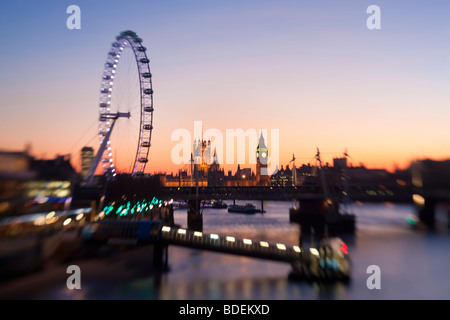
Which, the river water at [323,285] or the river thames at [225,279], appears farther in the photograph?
the river water at [323,285]

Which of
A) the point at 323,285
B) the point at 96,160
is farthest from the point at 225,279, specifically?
the point at 96,160

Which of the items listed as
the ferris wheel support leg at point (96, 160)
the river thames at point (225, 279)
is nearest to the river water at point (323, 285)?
the river thames at point (225, 279)

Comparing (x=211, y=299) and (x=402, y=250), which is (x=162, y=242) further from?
(x=402, y=250)

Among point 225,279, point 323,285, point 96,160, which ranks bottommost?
point 225,279

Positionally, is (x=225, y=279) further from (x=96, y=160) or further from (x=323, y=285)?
(x=96, y=160)

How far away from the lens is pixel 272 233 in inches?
1879

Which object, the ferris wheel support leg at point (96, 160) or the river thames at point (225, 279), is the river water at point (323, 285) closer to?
the river thames at point (225, 279)

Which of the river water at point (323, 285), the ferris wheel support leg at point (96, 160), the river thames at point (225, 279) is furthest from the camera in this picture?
the ferris wheel support leg at point (96, 160)

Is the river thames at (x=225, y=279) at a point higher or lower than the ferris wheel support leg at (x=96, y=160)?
lower

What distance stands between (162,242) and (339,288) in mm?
10853

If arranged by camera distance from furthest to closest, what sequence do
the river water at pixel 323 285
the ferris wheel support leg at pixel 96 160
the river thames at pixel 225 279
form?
the ferris wheel support leg at pixel 96 160, the river water at pixel 323 285, the river thames at pixel 225 279

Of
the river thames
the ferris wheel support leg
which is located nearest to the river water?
the river thames
